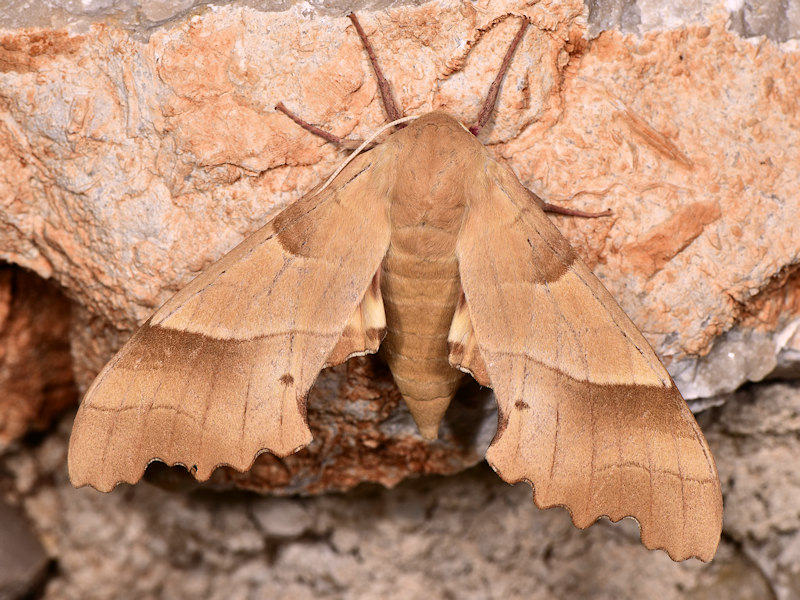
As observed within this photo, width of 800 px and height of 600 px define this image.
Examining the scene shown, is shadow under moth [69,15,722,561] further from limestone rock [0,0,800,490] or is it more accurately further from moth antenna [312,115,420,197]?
limestone rock [0,0,800,490]

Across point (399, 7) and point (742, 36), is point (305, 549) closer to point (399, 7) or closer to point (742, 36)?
point (399, 7)

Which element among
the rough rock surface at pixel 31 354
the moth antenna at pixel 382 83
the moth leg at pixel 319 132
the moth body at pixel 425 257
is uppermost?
the moth antenna at pixel 382 83

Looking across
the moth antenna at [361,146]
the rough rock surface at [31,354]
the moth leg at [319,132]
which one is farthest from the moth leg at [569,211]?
the rough rock surface at [31,354]

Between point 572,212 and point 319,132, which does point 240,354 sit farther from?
point 572,212

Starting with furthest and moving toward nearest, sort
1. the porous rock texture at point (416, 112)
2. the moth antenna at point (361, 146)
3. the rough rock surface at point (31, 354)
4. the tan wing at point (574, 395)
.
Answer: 1. the rough rock surface at point (31, 354)
2. the porous rock texture at point (416, 112)
3. the moth antenna at point (361, 146)
4. the tan wing at point (574, 395)

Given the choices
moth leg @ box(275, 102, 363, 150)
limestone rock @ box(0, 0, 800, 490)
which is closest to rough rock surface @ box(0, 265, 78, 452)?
limestone rock @ box(0, 0, 800, 490)

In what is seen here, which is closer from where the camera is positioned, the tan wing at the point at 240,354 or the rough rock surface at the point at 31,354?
the tan wing at the point at 240,354

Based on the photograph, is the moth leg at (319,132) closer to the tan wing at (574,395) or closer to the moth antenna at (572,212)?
the tan wing at (574,395)

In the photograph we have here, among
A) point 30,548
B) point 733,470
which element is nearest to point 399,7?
point 733,470
